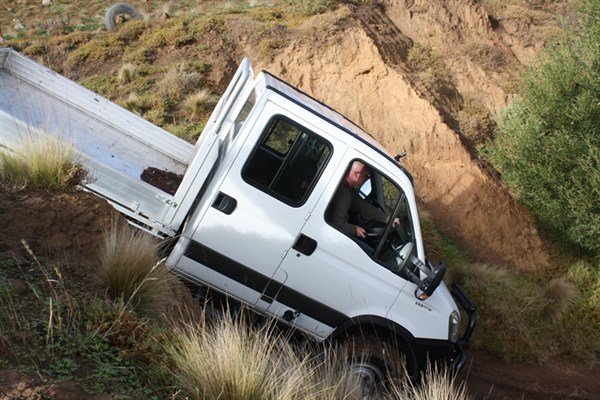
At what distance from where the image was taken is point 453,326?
5.74m

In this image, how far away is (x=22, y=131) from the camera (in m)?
5.02

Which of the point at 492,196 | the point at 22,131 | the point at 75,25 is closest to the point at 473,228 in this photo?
the point at 492,196

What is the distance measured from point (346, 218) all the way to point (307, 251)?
0.52 m

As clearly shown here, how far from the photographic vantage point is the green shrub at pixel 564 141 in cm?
951

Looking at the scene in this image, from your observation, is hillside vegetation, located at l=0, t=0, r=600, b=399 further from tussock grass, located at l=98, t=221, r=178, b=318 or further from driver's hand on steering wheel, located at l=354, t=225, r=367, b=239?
driver's hand on steering wheel, located at l=354, t=225, r=367, b=239

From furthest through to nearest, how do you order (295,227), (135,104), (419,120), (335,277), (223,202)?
(419,120), (135,104), (335,277), (295,227), (223,202)

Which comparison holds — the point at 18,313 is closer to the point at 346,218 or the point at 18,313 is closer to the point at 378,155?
the point at 346,218

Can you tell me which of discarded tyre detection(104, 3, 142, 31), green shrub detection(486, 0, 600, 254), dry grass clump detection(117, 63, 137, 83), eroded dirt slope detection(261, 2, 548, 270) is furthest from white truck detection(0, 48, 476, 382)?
discarded tyre detection(104, 3, 142, 31)

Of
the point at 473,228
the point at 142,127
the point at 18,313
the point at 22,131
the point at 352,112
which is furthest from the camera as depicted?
the point at 352,112

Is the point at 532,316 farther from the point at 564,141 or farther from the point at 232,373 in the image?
the point at 232,373

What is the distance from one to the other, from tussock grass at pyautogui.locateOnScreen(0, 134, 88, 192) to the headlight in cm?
391

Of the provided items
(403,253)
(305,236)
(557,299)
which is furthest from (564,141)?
(305,236)

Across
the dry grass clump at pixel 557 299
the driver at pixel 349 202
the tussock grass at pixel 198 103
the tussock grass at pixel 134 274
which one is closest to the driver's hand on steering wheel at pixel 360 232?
the driver at pixel 349 202

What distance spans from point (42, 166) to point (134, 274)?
4.72ft
